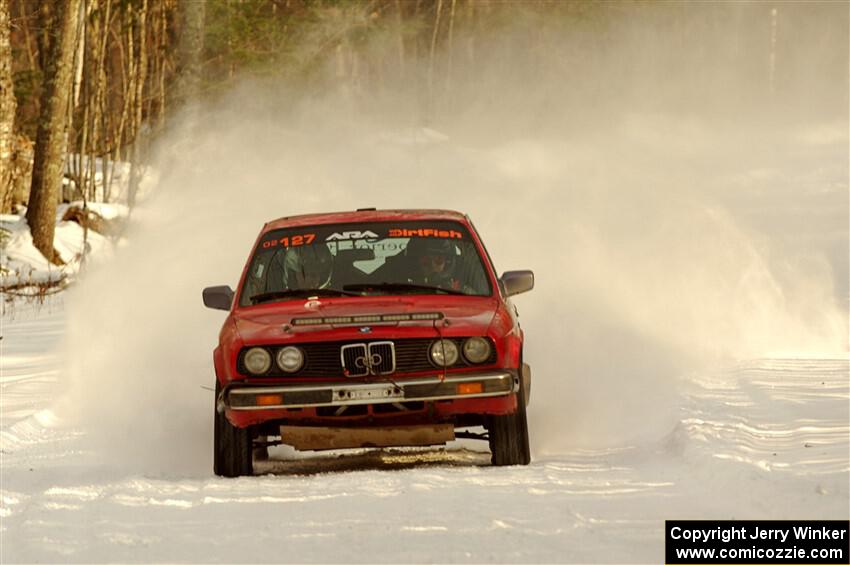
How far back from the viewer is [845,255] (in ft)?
82.5

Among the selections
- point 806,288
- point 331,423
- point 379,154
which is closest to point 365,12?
point 379,154

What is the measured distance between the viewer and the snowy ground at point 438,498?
5980 millimetres

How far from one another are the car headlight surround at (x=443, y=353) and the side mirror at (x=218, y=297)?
1720 mm

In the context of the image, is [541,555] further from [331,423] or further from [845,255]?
[845,255]

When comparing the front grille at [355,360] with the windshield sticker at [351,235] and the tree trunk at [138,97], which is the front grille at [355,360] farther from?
the tree trunk at [138,97]

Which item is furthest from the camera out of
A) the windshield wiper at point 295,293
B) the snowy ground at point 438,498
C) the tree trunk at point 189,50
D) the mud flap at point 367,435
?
the tree trunk at point 189,50

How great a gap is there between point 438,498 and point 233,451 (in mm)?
1684

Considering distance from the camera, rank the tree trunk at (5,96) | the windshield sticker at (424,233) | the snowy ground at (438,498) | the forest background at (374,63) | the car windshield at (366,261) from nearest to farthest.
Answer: the snowy ground at (438,498)
the car windshield at (366,261)
the windshield sticker at (424,233)
the tree trunk at (5,96)
the forest background at (374,63)

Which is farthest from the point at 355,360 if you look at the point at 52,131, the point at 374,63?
the point at 374,63

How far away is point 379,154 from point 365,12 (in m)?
7.95

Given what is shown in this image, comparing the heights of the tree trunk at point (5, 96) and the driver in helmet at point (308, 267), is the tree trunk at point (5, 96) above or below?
above

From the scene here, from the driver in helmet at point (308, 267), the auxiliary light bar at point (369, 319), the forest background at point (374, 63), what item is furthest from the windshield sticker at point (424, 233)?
the forest background at point (374, 63)

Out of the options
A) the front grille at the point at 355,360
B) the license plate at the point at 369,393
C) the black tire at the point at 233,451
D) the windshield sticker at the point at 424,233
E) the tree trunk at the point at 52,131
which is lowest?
the black tire at the point at 233,451

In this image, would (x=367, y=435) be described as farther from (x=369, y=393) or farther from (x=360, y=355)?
(x=360, y=355)
